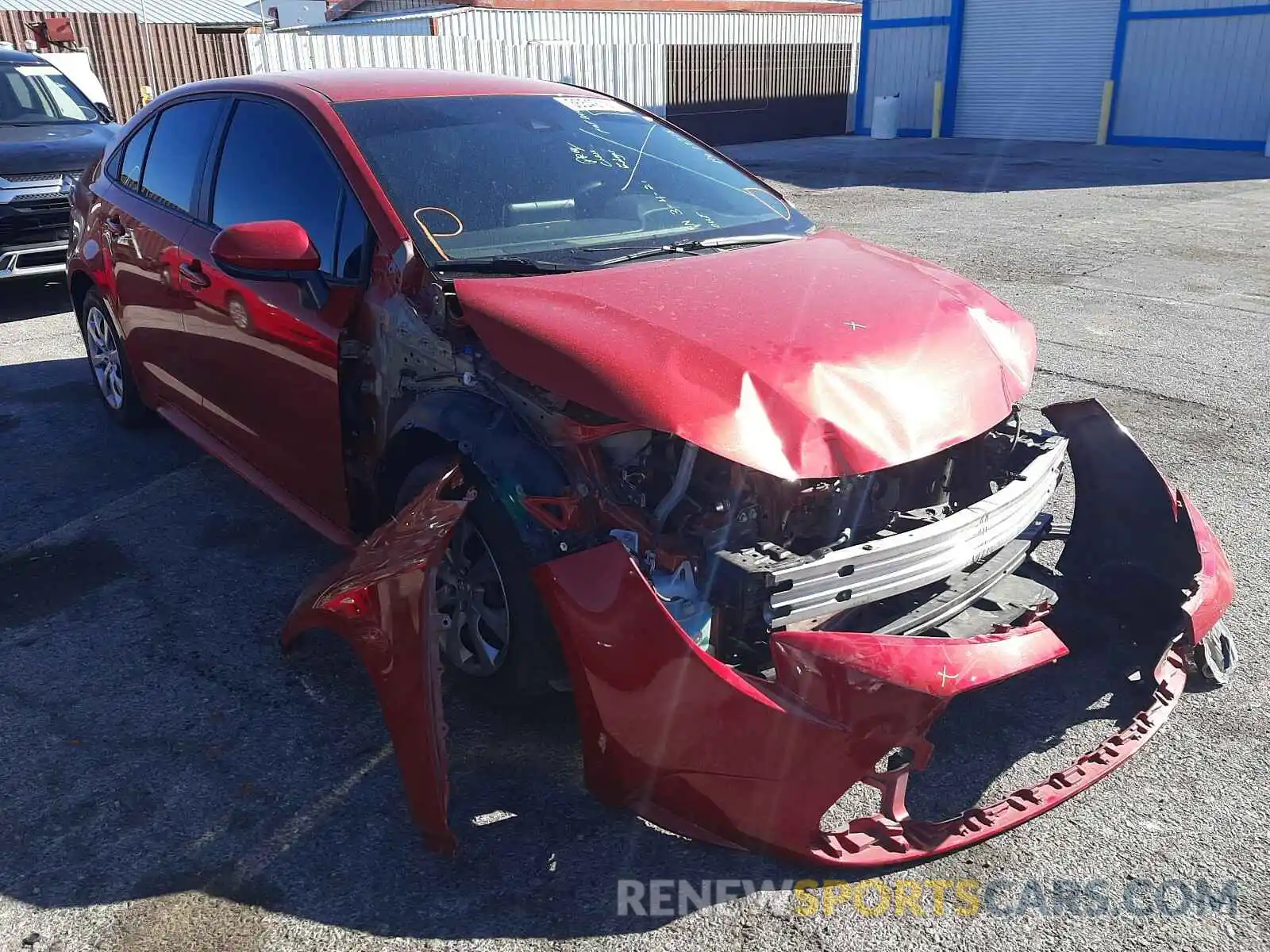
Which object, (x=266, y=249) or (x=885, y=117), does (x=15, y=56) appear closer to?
(x=266, y=249)

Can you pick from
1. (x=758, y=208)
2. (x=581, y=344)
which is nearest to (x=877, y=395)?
(x=581, y=344)

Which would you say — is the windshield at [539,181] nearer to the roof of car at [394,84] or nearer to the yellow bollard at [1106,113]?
the roof of car at [394,84]

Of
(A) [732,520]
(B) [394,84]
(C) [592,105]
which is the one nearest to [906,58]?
(C) [592,105]

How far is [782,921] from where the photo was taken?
95.2 inches

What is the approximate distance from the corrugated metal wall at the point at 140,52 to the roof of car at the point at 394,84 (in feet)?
52.4

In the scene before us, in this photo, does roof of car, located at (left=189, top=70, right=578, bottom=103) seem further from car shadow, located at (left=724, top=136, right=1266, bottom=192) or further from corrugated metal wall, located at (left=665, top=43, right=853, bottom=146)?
corrugated metal wall, located at (left=665, top=43, right=853, bottom=146)

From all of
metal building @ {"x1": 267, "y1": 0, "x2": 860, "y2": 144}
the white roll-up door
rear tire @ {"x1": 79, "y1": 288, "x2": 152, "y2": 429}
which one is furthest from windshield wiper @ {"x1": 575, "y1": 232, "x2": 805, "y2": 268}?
the white roll-up door

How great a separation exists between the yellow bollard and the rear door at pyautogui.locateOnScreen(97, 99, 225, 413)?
911 inches

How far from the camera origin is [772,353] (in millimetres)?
2676

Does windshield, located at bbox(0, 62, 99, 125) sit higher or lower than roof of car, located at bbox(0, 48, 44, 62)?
lower

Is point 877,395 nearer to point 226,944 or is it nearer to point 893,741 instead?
point 893,741

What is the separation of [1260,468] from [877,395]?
133 inches

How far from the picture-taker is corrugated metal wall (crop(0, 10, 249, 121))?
17703 mm

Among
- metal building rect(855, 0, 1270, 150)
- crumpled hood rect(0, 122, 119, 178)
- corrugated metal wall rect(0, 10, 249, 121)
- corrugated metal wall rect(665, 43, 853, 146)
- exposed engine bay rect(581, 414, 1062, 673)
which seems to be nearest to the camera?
exposed engine bay rect(581, 414, 1062, 673)
